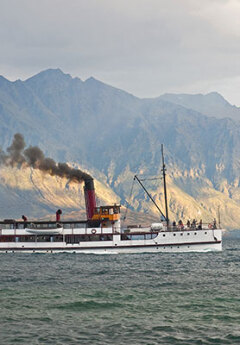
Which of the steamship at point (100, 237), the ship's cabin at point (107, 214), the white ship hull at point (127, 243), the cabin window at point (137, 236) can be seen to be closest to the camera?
the white ship hull at point (127, 243)

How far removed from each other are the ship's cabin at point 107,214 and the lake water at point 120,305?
2761 centimetres

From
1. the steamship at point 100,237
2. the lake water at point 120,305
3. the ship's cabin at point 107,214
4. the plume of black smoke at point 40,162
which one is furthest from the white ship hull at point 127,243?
the lake water at point 120,305

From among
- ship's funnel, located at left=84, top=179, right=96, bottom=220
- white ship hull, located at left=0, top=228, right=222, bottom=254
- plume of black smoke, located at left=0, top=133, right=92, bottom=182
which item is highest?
plume of black smoke, located at left=0, top=133, right=92, bottom=182

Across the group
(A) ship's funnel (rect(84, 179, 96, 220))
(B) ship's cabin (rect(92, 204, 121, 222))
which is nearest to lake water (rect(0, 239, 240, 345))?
(B) ship's cabin (rect(92, 204, 121, 222))

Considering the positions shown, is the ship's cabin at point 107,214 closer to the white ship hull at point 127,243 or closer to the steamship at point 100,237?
the steamship at point 100,237

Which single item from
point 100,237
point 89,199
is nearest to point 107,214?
point 100,237

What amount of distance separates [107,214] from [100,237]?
4.27 meters

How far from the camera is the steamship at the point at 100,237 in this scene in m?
94.5

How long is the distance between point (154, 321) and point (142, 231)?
6664cm

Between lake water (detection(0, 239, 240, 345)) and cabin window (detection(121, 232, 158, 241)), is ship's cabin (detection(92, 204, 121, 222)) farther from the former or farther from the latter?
lake water (detection(0, 239, 240, 345))

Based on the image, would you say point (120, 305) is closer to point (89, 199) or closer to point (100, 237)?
point (100, 237)

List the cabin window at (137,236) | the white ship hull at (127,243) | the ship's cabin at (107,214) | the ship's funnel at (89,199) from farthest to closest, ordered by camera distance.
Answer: the ship's funnel at (89,199) < the ship's cabin at (107,214) < the cabin window at (137,236) < the white ship hull at (127,243)

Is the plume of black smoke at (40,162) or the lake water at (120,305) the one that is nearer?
the lake water at (120,305)

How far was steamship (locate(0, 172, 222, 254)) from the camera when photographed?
94500 mm
